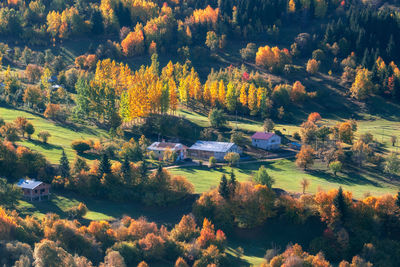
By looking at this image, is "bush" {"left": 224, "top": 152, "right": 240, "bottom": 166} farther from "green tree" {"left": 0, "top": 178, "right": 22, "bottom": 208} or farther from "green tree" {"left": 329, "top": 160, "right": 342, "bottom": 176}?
"green tree" {"left": 0, "top": 178, "right": 22, "bottom": 208}

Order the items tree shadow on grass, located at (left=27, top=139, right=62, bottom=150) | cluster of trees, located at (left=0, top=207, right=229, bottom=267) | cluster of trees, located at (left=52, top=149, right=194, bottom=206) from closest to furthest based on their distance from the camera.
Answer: cluster of trees, located at (left=0, top=207, right=229, bottom=267) < cluster of trees, located at (left=52, top=149, right=194, bottom=206) < tree shadow on grass, located at (left=27, top=139, right=62, bottom=150)

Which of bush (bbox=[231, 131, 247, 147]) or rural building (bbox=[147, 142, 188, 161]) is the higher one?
bush (bbox=[231, 131, 247, 147])

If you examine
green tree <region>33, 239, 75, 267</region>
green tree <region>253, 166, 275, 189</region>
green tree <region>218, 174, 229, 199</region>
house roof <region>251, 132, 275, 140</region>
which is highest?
house roof <region>251, 132, 275, 140</region>

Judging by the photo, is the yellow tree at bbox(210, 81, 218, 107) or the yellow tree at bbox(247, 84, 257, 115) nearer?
the yellow tree at bbox(247, 84, 257, 115)

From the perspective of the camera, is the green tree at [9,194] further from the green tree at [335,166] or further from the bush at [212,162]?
the green tree at [335,166]

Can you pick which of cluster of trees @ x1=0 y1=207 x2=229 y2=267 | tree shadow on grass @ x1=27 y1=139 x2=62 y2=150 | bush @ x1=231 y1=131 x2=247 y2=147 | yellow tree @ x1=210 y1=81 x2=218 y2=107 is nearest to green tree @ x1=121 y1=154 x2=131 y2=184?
cluster of trees @ x1=0 y1=207 x2=229 y2=267

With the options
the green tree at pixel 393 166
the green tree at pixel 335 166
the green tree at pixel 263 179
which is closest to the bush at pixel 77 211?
the green tree at pixel 263 179

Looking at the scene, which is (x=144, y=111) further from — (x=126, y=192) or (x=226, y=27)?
(x=226, y=27)
